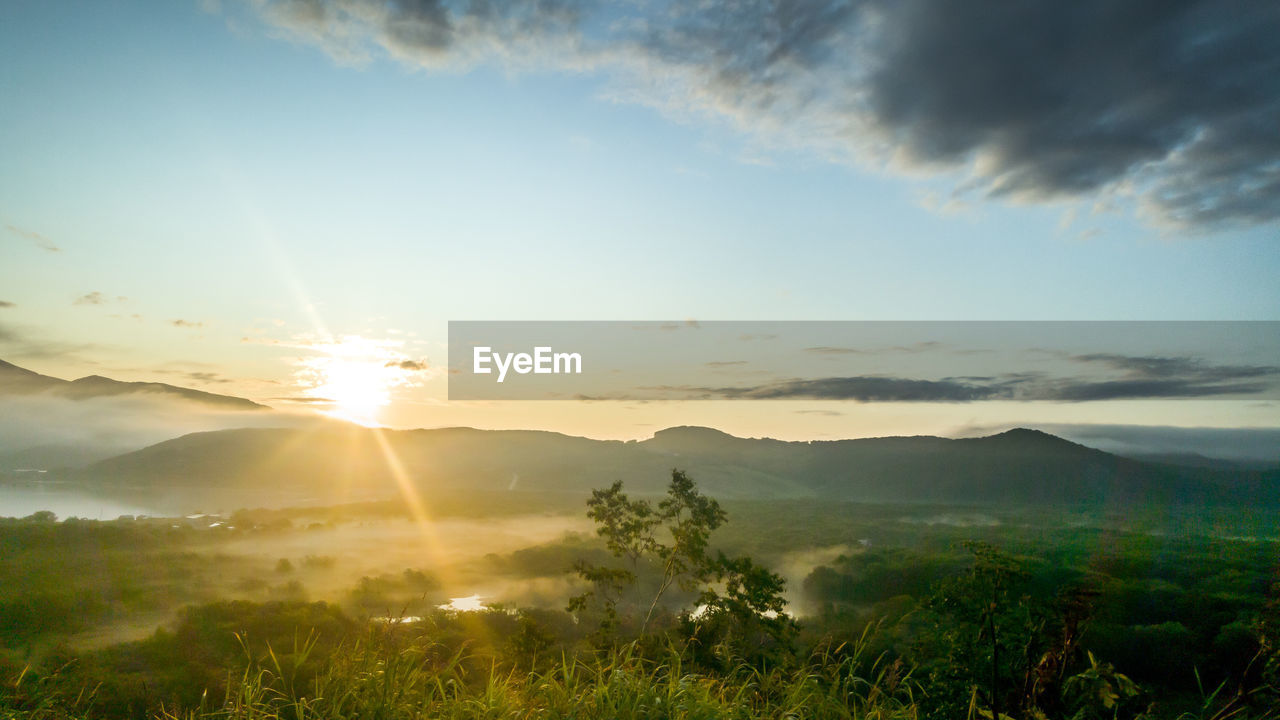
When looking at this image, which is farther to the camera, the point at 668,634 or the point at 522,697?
the point at 668,634

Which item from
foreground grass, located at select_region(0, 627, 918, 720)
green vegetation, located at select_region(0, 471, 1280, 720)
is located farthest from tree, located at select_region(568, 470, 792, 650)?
→ foreground grass, located at select_region(0, 627, 918, 720)

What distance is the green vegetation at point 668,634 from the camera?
5.78 meters

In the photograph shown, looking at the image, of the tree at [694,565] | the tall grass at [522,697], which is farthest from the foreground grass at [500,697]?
the tree at [694,565]

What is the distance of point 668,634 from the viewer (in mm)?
12094

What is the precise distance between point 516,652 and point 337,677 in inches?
997

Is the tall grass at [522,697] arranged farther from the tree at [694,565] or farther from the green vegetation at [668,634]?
the tree at [694,565]

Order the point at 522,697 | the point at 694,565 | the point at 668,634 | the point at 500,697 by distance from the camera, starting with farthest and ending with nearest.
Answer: the point at 694,565 → the point at 668,634 → the point at 522,697 → the point at 500,697

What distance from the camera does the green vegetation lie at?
→ 5781 millimetres

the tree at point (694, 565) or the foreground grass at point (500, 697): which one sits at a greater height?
the foreground grass at point (500, 697)

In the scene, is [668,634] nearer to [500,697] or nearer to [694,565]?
[500,697]

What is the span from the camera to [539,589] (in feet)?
606

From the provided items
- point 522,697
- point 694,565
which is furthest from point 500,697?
point 694,565

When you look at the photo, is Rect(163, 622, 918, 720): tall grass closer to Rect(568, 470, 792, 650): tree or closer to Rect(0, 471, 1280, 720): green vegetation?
Rect(0, 471, 1280, 720): green vegetation

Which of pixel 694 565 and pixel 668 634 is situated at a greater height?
pixel 668 634
